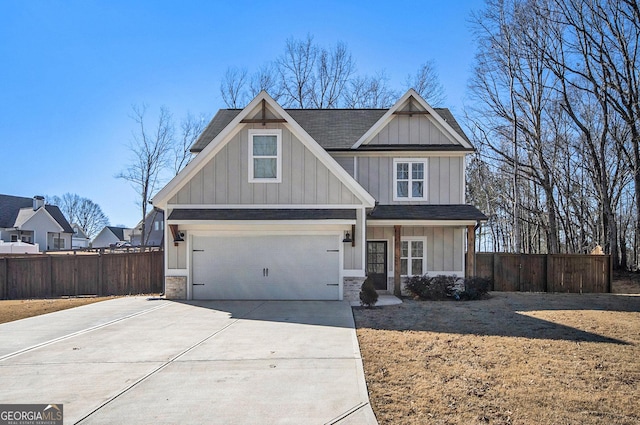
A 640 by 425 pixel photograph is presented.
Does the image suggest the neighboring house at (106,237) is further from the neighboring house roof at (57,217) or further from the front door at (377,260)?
the front door at (377,260)

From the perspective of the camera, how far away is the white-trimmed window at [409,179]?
15047 millimetres

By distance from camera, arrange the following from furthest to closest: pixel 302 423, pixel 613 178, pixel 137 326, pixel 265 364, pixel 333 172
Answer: pixel 613 178 → pixel 333 172 → pixel 137 326 → pixel 265 364 → pixel 302 423

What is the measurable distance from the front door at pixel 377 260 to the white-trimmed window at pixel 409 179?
5.90ft

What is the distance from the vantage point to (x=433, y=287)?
525 inches

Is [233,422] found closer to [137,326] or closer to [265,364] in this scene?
[265,364]

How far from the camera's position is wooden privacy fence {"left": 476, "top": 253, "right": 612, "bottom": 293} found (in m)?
16.5

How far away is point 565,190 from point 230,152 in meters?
20.5

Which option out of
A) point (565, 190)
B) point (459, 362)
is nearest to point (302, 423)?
point (459, 362)

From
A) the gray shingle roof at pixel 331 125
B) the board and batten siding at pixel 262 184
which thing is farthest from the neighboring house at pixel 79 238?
the board and batten siding at pixel 262 184

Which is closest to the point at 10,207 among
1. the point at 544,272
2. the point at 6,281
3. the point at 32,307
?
the point at 6,281

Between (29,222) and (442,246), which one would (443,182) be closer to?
(442,246)

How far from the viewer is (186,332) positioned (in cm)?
839

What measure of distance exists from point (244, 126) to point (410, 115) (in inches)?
240

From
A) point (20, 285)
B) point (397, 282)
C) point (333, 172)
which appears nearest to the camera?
point (333, 172)
